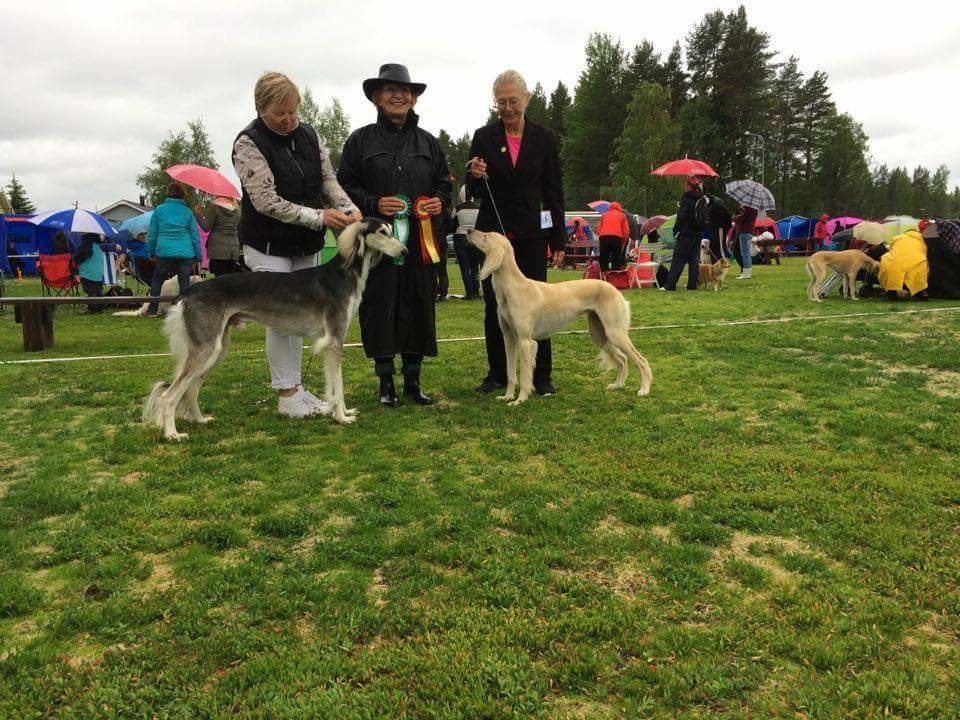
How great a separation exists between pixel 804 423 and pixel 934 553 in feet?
6.65

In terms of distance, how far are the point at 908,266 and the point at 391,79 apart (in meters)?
10.9

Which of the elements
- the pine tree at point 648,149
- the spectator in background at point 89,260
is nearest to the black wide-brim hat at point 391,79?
the spectator in background at point 89,260

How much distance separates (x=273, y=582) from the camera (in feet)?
8.40

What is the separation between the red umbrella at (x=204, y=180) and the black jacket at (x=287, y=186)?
696 cm

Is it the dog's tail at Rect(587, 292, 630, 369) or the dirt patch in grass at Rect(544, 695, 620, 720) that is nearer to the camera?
the dirt patch in grass at Rect(544, 695, 620, 720)

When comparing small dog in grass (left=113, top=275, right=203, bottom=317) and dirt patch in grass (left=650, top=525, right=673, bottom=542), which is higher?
small dog in grass (left=113, top=275, right=203, bottom=317)

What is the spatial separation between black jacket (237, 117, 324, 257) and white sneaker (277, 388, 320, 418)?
1191 mm

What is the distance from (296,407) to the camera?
5.22m

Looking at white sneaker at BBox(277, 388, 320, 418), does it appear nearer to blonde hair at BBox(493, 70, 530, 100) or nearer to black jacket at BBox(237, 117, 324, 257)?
black jacket at BBox(237, 117, 324, 257)

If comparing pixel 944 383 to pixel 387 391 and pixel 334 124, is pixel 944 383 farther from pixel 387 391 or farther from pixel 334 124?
pixel 334 124

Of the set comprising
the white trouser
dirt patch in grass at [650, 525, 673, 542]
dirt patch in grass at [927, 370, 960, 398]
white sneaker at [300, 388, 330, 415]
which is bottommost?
dirt patch in grass at [650, 525, 673, 542]

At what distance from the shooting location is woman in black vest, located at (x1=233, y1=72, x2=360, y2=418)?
466 centimetres

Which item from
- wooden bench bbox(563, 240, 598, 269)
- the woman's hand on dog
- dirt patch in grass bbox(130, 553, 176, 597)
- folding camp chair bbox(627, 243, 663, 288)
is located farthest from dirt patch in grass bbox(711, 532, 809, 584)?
wooden bench bbox(563, 240, 598, 269)

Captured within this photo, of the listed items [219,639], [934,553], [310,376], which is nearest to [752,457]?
[934,553]
